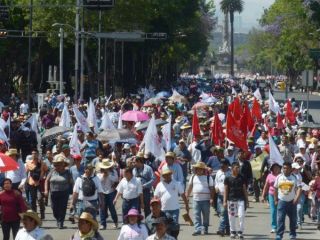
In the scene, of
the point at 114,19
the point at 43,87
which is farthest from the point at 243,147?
the point at 43,87

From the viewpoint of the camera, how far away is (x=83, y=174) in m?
21.3

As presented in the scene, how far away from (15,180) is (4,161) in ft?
10.5

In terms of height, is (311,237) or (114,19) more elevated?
(114,19)

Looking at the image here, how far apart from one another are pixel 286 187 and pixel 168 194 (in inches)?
77.6

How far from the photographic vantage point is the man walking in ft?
65.3

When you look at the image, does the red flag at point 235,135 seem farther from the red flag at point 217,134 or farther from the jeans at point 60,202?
the jeans at point 60,202

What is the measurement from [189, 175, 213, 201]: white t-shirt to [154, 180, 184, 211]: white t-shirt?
3.83 ft

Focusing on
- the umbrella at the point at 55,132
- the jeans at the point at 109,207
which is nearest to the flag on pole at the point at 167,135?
the umbrella at the point at 55,132

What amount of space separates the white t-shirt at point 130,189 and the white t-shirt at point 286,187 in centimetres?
219

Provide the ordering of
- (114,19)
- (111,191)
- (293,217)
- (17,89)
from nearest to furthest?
(293,217)
(111,191)
(114,19)
(17,89)

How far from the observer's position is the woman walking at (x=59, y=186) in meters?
21.1

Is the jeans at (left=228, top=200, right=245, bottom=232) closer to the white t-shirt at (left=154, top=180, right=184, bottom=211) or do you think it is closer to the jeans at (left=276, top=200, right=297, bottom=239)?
the jeans at (left=276, top=200, right=297, bottom=239)

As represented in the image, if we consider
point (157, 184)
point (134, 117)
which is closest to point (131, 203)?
point (157, 184)

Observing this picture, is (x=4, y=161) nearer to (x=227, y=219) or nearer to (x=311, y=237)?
(x=227, y=219)
